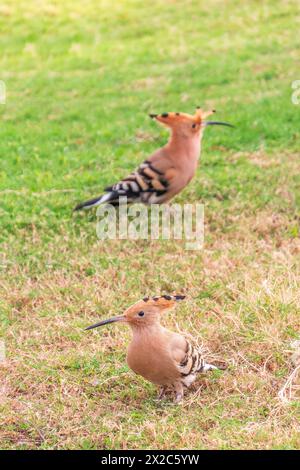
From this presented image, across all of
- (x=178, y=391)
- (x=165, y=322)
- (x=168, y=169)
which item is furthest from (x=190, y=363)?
(x=168, y=169)

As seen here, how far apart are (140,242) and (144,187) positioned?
1.72 ft

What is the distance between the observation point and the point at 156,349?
4438 mm

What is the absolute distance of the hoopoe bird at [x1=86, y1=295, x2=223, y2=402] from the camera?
14.5ft

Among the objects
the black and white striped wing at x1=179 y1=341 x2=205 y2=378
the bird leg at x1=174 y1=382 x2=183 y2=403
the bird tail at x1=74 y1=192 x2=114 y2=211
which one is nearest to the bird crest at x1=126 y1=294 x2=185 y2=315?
the black and white striped wing at x1=179 y1=341 x2=205 y2=378

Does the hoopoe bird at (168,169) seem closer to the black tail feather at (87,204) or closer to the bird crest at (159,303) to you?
the black tail feather at (87,204)

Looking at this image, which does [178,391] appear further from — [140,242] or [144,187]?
[144,187]

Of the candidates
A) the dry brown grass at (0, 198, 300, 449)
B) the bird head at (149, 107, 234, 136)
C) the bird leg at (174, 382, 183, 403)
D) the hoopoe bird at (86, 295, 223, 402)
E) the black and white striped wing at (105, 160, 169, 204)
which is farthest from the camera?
the black and white striped wing at (105, 160, 169, 204)

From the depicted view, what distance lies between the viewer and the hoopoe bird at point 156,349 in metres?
4.42

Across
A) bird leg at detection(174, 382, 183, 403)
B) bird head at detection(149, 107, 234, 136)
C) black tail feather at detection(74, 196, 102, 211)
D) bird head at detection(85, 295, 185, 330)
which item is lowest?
bird leg at detection(174, 382, 183, 403)

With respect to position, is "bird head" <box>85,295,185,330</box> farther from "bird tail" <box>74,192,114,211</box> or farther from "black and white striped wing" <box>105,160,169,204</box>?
"bird tail" <box>74,192,114,211</box>

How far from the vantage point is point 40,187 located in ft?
26.0

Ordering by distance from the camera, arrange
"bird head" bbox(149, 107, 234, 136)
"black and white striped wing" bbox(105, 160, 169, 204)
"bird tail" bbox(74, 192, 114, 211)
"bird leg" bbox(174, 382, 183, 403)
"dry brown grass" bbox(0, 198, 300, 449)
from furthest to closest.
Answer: "bird tail" bbox(74, 192, 114, 211), "black and white striped wing" bbox(105, 160, 169, 204), "bird head" bbox(149, 107, 234, 136), "bird leg" bbox(174, 382, 183, 403), "dry brown grass" bbox(0, 198, 300, 449)
